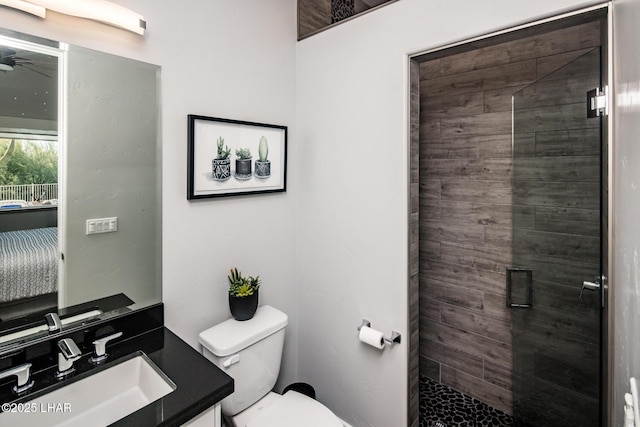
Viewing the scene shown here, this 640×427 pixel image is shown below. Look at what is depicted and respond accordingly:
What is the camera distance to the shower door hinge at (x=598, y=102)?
1172mm

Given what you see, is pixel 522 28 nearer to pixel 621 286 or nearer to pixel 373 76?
pixel 373 76

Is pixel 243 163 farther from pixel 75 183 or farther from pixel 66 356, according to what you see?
pixel 66 356

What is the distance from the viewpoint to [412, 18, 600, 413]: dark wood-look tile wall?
1544mm

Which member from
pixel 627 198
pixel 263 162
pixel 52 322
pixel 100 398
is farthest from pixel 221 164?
pixel 627 198

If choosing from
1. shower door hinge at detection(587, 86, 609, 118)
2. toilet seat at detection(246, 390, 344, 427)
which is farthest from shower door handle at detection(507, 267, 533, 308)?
toilet seat at detection(246, 390, 344, 427)

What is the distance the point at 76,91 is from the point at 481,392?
105 inches

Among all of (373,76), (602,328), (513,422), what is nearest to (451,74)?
(373,76)

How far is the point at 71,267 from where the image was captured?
4.37 feet

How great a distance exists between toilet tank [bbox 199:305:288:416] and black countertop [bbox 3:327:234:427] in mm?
186

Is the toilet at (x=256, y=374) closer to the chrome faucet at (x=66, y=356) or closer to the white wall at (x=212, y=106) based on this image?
the white wall at (x=212, y=106)

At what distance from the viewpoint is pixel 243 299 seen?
1686 mm

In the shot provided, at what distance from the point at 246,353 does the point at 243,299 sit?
0.81ft

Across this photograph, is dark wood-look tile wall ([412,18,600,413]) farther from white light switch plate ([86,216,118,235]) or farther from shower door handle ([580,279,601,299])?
white light switch plate ([86,216,118,235])

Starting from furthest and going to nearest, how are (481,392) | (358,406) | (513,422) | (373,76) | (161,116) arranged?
(481,392), (513,422), (358,406), (373,76), (161,116)
